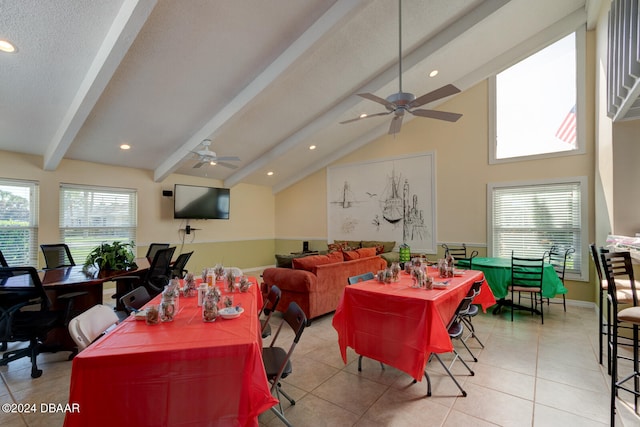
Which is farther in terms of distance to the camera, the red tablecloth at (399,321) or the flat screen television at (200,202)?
the flat screen television at (200,202)

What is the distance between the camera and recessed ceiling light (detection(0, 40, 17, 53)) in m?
3.01

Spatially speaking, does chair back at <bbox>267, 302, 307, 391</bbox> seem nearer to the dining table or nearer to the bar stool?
the bar stool

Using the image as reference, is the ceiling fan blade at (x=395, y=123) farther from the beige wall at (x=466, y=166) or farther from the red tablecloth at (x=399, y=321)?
the beige wall at (x=466, y=166)

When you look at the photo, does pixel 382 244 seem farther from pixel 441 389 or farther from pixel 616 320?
pixel 616 320

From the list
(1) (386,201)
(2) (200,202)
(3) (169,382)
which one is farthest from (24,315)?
(1) (386,201)

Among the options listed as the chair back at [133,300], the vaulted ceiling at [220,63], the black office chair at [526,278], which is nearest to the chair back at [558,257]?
the black office chair at [526,278]

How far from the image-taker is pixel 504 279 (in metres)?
4.36

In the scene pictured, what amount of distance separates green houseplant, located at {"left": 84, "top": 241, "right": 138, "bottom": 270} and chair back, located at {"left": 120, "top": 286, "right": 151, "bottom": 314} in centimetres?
159

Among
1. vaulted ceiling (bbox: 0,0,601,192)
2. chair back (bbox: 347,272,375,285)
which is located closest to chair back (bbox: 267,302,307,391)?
chair back (bbox: 347,272,375,285)

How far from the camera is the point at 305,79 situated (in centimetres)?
479

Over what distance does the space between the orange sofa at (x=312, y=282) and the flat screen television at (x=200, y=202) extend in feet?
11.3

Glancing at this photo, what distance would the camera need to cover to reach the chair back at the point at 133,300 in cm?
224

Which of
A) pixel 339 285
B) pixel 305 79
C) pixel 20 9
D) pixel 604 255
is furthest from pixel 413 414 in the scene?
pixel 20 9

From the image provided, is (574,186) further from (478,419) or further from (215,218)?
(215,218)
